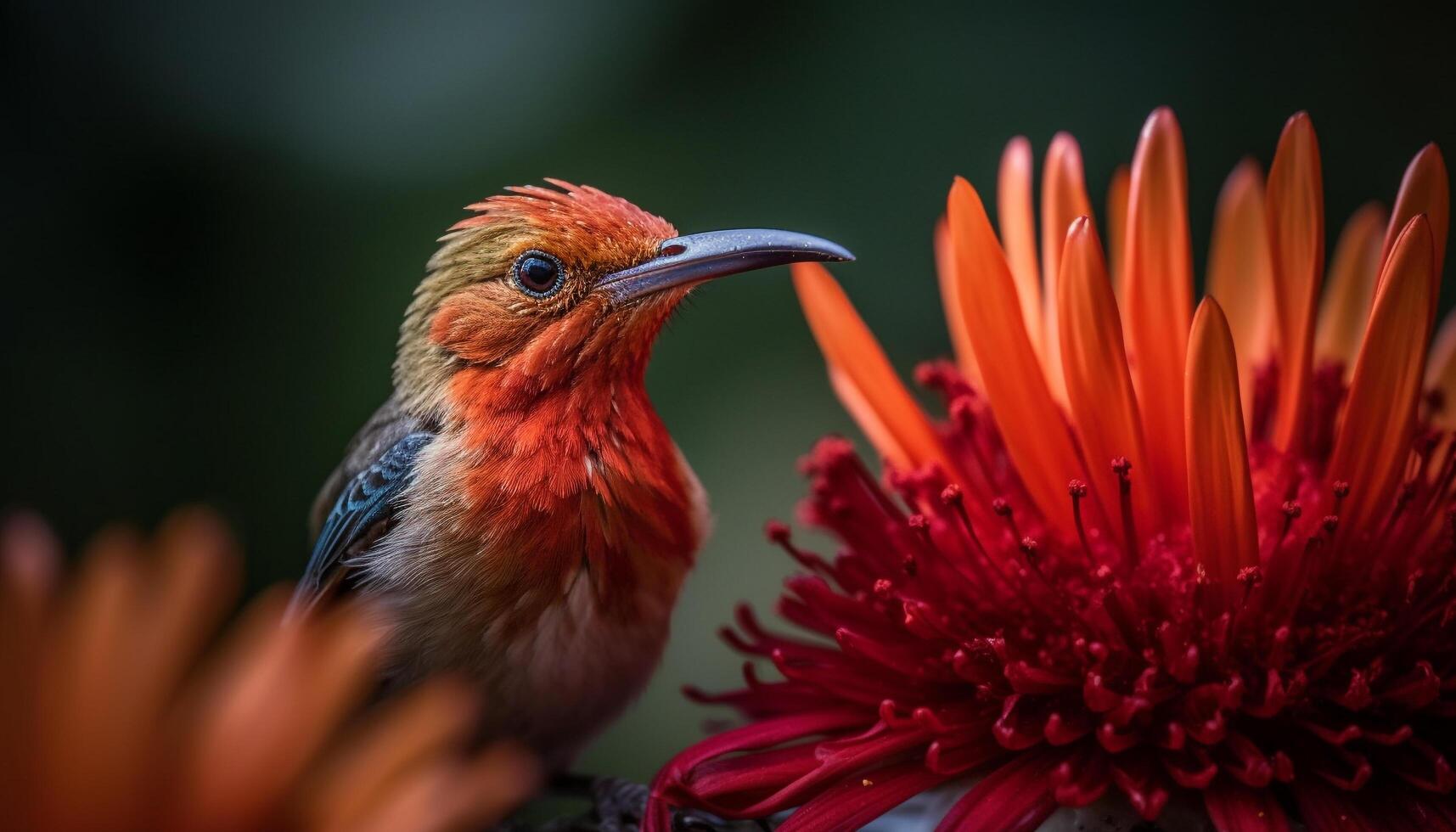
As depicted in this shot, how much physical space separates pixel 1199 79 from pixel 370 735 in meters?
1.66

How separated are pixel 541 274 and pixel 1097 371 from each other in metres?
0.52

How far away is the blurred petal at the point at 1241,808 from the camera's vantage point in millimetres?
665

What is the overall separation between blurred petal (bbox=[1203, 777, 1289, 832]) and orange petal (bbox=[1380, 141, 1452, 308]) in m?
0.30

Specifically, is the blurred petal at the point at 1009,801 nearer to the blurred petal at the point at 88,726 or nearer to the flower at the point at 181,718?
the flower at the point at 181,718

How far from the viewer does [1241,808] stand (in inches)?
26.7

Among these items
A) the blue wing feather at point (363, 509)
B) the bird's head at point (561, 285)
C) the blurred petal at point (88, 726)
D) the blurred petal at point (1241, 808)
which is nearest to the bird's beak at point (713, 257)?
the bird's head at point (561, 285)

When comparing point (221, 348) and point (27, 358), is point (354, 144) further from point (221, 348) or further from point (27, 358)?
point (27, 358)

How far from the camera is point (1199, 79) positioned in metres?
1.86

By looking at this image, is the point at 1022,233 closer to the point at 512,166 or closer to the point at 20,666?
the point at 20,666

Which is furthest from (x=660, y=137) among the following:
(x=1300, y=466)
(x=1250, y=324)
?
(x=1300, y=466)

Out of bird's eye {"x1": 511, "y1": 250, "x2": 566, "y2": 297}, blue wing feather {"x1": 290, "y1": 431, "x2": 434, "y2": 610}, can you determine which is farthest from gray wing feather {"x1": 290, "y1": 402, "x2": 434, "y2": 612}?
bird's eye {"x1": 511, "y1": 250, "x2": 566, "y2": 297}

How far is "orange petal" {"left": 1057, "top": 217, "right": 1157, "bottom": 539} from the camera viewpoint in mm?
731

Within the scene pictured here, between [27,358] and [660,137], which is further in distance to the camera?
[660,137]

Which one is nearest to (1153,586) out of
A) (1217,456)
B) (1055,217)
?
(1217,456)
